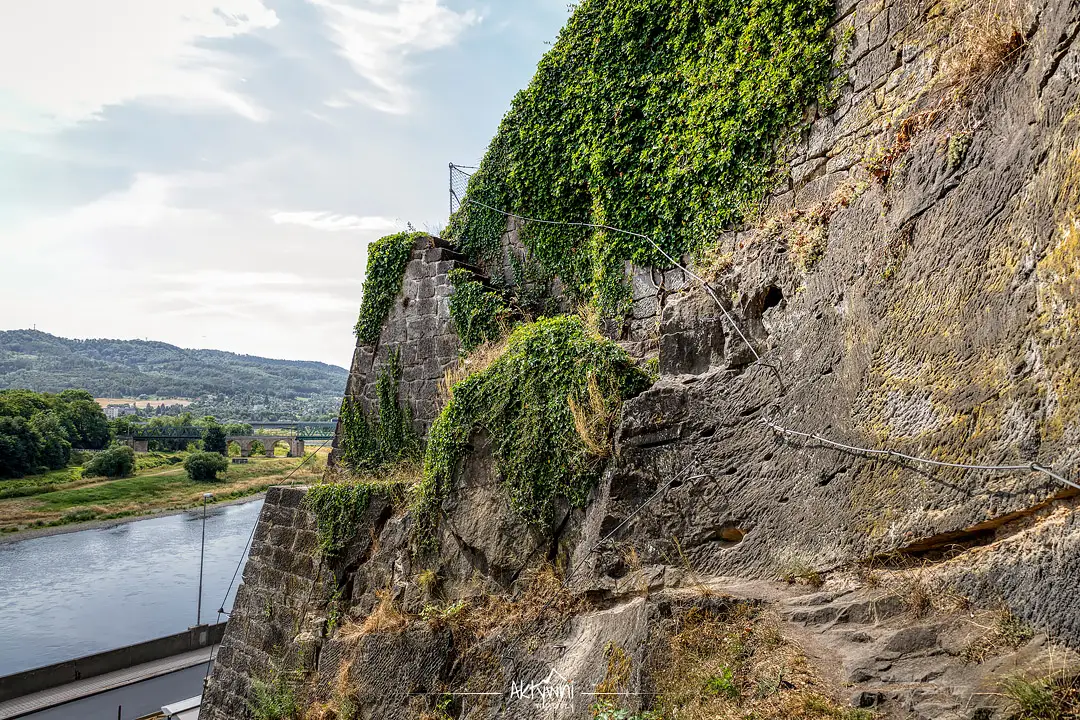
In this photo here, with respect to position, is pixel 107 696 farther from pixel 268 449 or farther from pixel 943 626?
pixel 268 449

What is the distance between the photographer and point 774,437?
441cm

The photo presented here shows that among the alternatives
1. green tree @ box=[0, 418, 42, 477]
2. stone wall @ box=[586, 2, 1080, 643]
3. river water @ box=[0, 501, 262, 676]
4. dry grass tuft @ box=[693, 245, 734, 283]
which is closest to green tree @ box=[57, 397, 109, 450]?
green tree @ box=[0, 418, 42, 477]

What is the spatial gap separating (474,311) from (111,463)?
52.7 meters

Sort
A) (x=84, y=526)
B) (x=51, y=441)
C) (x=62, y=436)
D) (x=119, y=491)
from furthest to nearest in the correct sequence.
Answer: (x=62, y=436) < (x=119, y=491) < (x=51, y=441) < (x=84, y=526)

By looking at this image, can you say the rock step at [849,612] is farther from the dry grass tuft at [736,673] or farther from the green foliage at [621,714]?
the green foliage at [621,714]

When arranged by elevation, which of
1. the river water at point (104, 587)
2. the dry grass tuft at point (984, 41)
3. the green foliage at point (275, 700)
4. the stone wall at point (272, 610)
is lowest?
the river water at point (104, 587)

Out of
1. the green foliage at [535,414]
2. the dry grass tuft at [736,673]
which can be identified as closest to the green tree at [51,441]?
the green foliage at [535,414]

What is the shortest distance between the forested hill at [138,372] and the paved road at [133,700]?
6811 cm

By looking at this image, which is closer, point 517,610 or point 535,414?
point 517,610

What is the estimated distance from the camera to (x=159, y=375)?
387 ft

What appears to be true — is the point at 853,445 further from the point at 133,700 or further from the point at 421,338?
the point at 133,700

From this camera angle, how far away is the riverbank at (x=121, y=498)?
40.5m

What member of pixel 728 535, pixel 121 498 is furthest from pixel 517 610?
pixel 121 498

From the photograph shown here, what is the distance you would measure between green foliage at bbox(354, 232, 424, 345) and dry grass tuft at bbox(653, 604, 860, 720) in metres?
6.82
